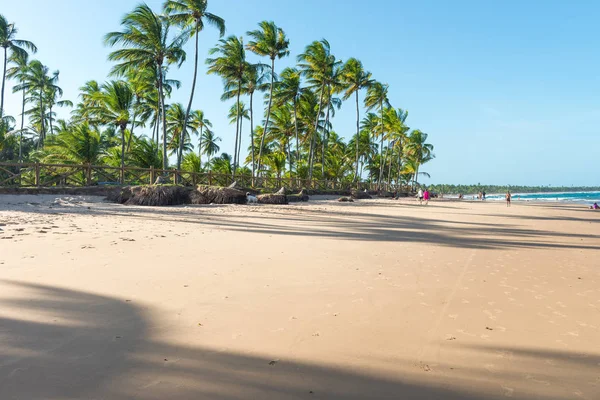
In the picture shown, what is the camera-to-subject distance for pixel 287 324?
115 inches

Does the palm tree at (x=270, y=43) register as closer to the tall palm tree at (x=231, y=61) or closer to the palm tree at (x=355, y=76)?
the tall palm tree at (x=231, y=61)

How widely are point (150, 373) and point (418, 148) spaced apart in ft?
207

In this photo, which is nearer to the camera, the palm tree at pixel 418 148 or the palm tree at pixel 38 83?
the palm tree at pixel 38 83

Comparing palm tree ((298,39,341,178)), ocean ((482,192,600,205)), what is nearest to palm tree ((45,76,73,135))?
Result: palm tree ((298,39,341,178))

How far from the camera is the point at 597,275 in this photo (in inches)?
198

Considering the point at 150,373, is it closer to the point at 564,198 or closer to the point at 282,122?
the point at 282,122

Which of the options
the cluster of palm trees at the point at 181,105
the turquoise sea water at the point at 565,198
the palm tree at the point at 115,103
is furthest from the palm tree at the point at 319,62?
the turquoise sea water at the point at 565,198

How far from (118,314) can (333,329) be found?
1.67 meters

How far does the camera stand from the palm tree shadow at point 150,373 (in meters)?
1.91

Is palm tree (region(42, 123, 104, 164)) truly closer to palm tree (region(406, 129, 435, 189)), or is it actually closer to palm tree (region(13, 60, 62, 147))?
palm tree (region(13, 60, 62, 147))

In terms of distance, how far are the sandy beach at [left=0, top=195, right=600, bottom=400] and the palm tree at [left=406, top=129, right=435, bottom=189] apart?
58234 mm

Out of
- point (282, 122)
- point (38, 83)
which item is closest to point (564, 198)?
point (282, 122)

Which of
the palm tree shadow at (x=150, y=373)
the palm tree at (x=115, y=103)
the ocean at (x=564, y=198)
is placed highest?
the palm tree at (x=115, y=103)

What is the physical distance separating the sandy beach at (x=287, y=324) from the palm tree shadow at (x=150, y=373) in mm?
10
